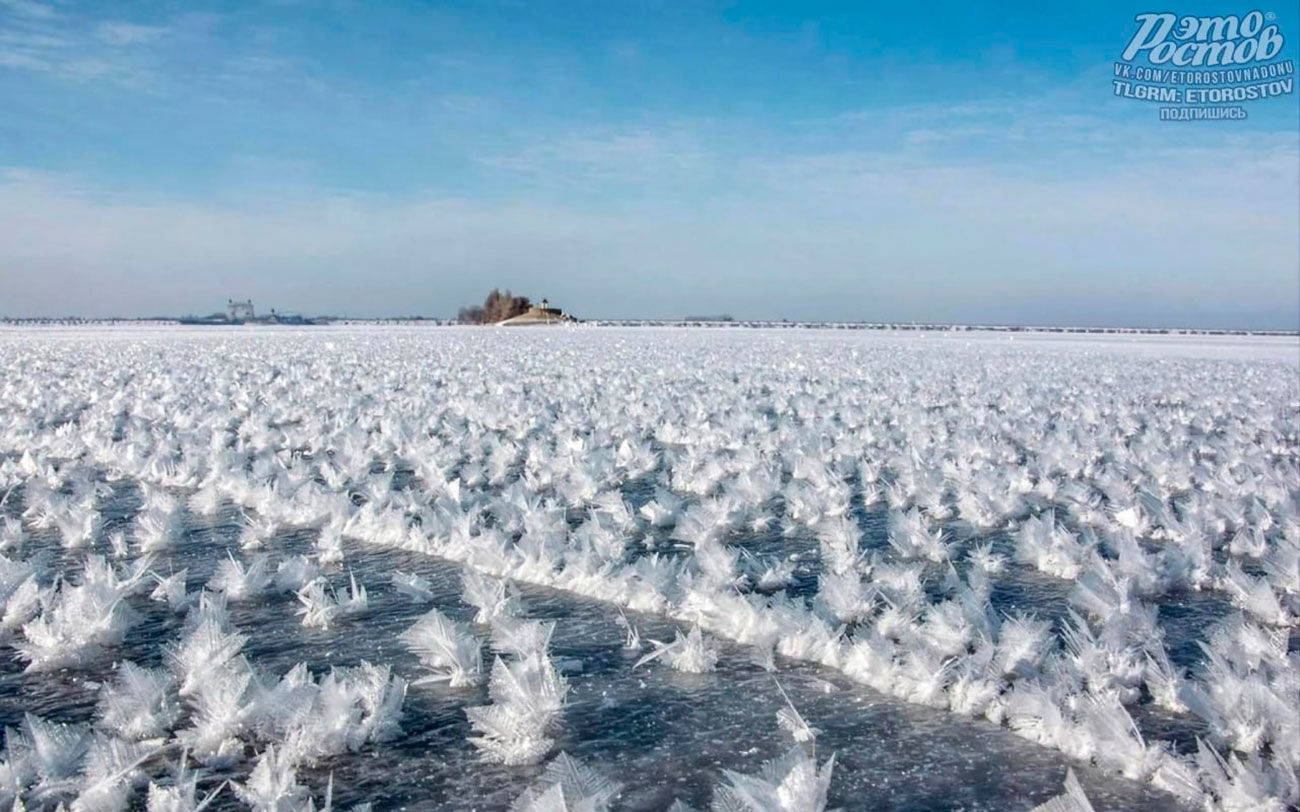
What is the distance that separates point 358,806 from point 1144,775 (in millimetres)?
1848

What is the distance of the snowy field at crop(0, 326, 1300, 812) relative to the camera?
2.33 meters

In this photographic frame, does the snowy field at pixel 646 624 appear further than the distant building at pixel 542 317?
No

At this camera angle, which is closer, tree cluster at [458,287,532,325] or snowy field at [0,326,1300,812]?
snowy field at [0,326,1300,812]

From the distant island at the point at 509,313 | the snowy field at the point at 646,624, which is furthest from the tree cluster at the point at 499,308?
the snowy field at the point at 646,624

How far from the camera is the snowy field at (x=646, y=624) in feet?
7.64

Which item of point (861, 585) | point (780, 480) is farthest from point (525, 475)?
point (861, 585)

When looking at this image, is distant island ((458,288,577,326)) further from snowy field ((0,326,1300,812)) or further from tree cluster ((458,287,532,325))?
snowy field ((0,326,1300,812))

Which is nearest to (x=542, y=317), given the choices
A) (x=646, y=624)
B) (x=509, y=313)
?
(x=509, y=313)

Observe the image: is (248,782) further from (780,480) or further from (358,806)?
(780,480)

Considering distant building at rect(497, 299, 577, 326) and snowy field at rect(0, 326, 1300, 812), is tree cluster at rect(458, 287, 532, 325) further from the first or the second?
snowy field at rect(0, 326, 1300, 812)

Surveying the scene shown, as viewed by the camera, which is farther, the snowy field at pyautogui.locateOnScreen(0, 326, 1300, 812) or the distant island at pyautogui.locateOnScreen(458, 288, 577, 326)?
the distant island at pyautogui.locateOnScreen(458, 288, 577, 326)

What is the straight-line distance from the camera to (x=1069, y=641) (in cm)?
302

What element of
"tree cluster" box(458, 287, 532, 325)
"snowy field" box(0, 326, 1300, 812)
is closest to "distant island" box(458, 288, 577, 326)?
"tree cluster" box(458, 287, 532, 325)

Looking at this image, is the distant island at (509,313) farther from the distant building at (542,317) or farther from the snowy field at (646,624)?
the snowy field at (646,624)
